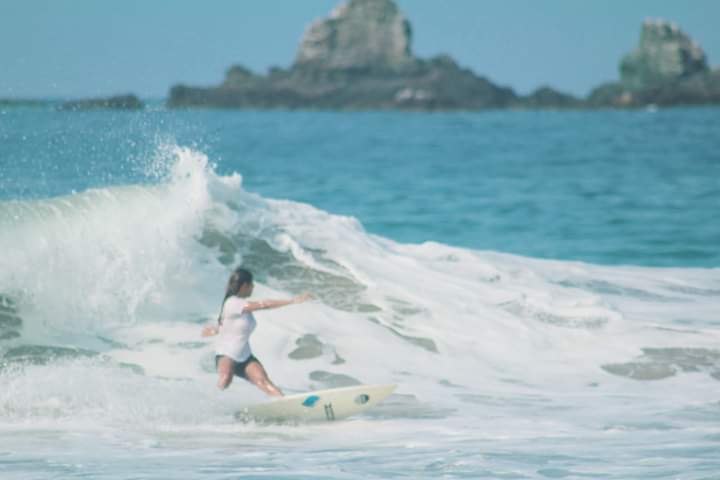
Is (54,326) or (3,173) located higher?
(3,173)

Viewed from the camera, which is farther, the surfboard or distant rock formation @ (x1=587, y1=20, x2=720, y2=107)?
distant rock formation @ (x1=587, y1=20, x2=720, y2=107)

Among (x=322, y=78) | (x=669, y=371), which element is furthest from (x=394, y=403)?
(x=322, y=78)

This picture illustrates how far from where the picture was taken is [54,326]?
13102 mm

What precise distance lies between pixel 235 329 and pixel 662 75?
156 m

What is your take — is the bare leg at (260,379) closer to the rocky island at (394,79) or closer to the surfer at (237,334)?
the surfer at (237,334)

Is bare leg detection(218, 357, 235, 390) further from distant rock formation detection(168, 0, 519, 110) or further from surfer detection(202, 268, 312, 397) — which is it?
distant rock formation detection(168, 0, 519, 110)

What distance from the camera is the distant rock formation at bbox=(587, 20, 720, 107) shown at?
155000 mm

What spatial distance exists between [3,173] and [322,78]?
151 metres

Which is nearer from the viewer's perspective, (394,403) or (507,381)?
(394,403)

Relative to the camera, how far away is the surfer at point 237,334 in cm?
1034

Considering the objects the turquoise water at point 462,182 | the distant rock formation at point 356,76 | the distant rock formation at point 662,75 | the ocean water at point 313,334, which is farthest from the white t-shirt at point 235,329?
the distant rock formation at point 356,76

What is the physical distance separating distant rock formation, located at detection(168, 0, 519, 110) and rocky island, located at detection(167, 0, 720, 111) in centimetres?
14

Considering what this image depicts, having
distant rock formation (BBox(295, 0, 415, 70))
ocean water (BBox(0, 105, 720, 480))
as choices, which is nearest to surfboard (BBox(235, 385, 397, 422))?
ocean water (BBox(0, 105, 720, 480))

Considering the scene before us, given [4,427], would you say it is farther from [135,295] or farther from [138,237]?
[138,237]
